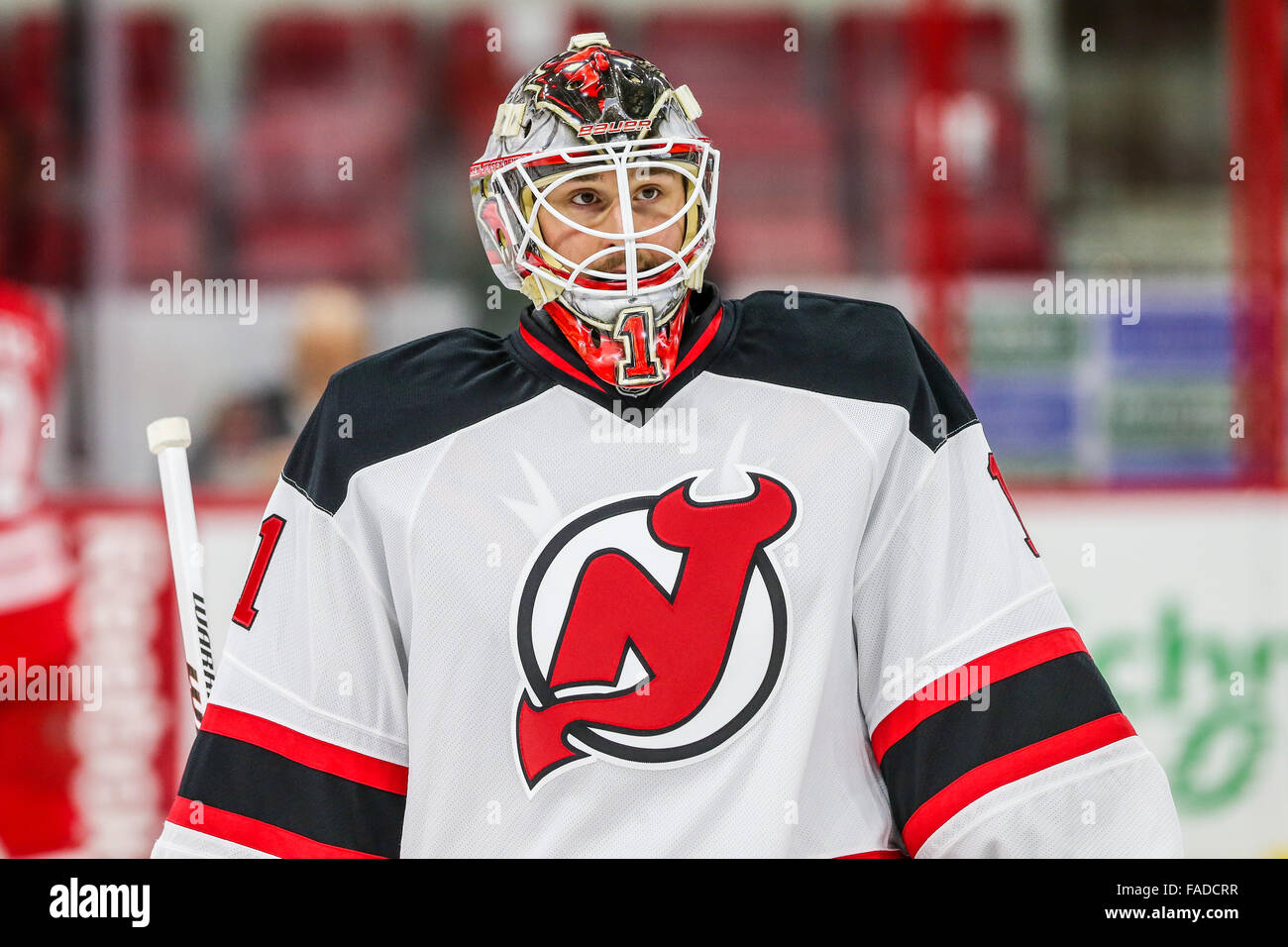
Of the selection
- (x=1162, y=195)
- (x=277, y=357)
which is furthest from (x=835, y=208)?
(x=277, y=357)

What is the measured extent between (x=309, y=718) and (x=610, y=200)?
1.84ft

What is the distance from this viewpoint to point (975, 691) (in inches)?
51.9

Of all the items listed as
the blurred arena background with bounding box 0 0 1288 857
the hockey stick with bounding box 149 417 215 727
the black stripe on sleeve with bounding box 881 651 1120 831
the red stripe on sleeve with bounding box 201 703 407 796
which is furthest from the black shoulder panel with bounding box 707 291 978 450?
the blurred arena background with bounding box 0 0 1288 857

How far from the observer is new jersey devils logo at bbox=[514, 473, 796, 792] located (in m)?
1.28

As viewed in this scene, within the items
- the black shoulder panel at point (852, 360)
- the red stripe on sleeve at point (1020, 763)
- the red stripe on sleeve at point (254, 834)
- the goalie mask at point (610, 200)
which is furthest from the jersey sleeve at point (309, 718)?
the red stripe on sleeve at point (1020, 763)

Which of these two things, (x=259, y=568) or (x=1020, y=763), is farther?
(x=259, y=568)

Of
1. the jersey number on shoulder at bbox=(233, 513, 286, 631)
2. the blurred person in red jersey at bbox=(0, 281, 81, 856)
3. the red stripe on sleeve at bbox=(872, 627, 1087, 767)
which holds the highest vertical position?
Answer: the jersey number on shoulder at bbox=(233, 513, 286, 631)

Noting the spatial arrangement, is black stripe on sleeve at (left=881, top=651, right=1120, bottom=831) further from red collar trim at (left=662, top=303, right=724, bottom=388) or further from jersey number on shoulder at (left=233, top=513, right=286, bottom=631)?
jersey number on shoulder at (left=233, top=513, right=286, bottom=631)

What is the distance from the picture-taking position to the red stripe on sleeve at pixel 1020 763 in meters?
1.30

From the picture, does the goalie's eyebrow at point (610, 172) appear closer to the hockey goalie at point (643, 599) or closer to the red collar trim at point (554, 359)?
the hockey goalie at point (643, 599)

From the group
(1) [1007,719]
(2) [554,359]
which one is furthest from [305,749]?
(1) [1007,719]

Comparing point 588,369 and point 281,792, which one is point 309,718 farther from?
point 588,369

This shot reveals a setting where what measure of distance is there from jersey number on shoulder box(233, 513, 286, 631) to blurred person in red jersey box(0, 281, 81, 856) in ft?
5.46

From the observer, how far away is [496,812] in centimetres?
131
